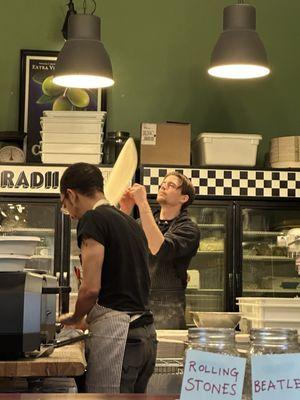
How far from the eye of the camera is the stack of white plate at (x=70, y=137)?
5.84m

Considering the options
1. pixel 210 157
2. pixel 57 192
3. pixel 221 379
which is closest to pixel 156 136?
pixel 210 157

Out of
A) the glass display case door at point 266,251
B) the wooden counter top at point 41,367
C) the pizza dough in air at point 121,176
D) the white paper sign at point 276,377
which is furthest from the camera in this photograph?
the glass display case door at point 266,251

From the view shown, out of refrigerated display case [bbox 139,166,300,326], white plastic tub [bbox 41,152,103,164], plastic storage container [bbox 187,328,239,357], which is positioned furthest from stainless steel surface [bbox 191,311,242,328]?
plastic storage container [bbox 187,328,239,357]

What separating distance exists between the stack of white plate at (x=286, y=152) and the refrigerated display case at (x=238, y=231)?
0.12 meters

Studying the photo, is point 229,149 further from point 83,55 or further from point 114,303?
point 114,303

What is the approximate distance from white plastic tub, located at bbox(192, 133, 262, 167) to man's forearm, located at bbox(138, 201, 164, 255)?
1.62 metres

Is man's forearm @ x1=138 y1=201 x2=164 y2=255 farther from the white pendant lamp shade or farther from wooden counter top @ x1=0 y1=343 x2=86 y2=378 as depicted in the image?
wooden counter top @ x1=0 y1=343 x2=86 y2=378

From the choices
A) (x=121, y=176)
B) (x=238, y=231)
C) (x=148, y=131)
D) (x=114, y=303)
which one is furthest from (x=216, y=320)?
(x=148, y=131)

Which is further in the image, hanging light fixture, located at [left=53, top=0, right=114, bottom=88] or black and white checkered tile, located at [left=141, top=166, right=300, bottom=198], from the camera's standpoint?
black and white checkered tile, located at [left=141, top=166, right=300, bottom=198]

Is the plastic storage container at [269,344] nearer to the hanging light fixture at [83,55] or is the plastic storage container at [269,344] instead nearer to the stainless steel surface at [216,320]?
the stainless steel surface at [216,320]

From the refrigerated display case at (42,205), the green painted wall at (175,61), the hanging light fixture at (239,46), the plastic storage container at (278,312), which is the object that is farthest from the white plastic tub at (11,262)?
the green painted wall at (175,61)

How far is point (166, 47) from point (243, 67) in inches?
91.7

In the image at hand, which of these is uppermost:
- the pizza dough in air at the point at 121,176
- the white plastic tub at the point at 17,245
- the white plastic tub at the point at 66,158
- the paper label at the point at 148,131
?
the paper label at the point at 148,131

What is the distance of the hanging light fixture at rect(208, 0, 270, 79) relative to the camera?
409 centimetres
